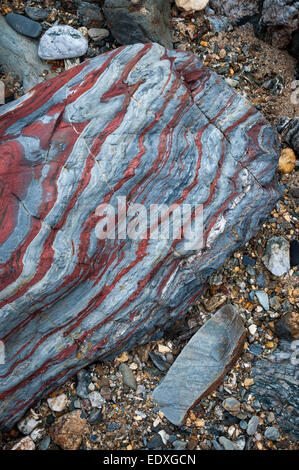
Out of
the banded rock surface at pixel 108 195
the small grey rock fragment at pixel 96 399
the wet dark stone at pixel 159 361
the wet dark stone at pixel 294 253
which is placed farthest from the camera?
the wet dark stone at pixel 294 253

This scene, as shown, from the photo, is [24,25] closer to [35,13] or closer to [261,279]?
[35,13]

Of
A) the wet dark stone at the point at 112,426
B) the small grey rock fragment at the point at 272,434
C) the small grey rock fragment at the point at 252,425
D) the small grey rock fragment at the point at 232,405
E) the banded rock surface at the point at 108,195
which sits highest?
the banded rock surface at the point at 108,195

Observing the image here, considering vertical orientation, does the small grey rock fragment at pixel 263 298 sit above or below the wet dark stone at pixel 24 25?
below

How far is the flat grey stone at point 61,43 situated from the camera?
3.78 meters

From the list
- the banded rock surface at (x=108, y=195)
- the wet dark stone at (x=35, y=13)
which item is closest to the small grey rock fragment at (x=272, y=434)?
the banded rock surface at (x=108, y=195)

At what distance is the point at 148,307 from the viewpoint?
10.4 ft

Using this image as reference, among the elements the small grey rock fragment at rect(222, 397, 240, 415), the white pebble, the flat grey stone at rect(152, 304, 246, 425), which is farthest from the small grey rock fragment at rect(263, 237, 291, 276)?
the white pebble

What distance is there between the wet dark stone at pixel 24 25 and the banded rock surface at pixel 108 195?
42.9 inches

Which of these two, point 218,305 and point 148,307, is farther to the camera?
point 218,305

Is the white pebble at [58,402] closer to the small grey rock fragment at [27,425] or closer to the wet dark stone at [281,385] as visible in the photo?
the small grey rock fragment at [27,425]

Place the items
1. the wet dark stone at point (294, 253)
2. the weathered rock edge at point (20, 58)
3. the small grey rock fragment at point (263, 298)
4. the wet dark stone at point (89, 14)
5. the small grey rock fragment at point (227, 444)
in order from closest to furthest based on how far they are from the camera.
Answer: the small grey rock fragment at point (227, 444) → the small grey rock fragment at point (263, 298) → the wet dark stone at point (294, 253) → the weathered rock edge at point (20, 58) → the wet dark stone at point (89, 14)
